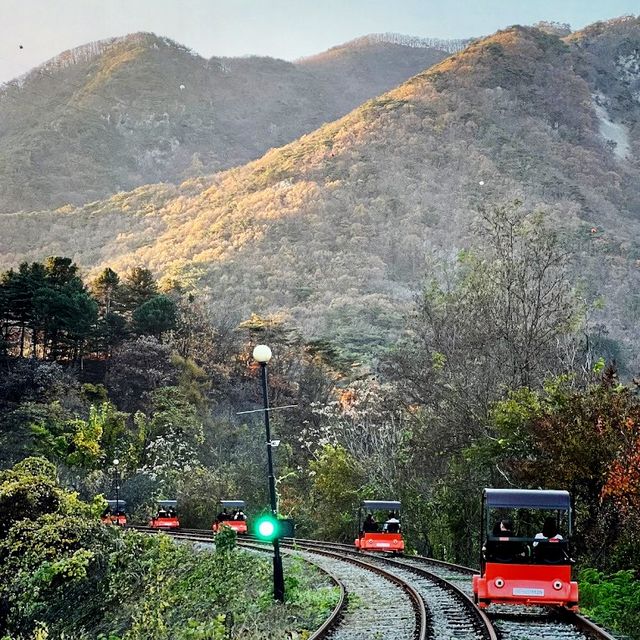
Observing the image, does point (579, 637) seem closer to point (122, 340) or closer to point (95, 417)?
point (95, 417)

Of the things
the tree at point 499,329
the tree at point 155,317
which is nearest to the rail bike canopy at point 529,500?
the tree at point 499,329

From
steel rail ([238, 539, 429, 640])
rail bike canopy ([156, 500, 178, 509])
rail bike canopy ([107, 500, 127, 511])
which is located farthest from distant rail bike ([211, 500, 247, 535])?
rail bike canopy ([107, 500, 127, 511])

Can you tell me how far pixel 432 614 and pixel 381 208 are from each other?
132m

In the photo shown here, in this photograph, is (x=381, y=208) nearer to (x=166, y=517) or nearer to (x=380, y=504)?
(x=166, y=517)

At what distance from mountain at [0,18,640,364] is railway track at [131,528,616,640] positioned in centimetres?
6445

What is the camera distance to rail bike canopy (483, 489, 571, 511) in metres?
15.8

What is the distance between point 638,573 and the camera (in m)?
18.8

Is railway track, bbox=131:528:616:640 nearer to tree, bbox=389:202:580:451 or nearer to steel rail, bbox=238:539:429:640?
steel rail, bbox=238:539:429:640

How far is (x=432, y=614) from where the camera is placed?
16516 millimetres

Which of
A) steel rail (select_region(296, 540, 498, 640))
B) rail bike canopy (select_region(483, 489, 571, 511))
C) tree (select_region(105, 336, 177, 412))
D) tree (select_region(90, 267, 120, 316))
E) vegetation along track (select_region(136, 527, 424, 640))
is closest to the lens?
steel rail (select_region(296, 540, 498, 640))

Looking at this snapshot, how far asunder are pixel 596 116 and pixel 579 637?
651ft

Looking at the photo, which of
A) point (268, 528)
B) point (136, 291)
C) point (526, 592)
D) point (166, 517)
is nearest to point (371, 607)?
point (268, 528)

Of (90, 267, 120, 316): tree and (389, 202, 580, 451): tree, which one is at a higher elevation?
(90, 267, 120, 316): tree

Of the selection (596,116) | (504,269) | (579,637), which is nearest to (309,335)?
(504,269)
